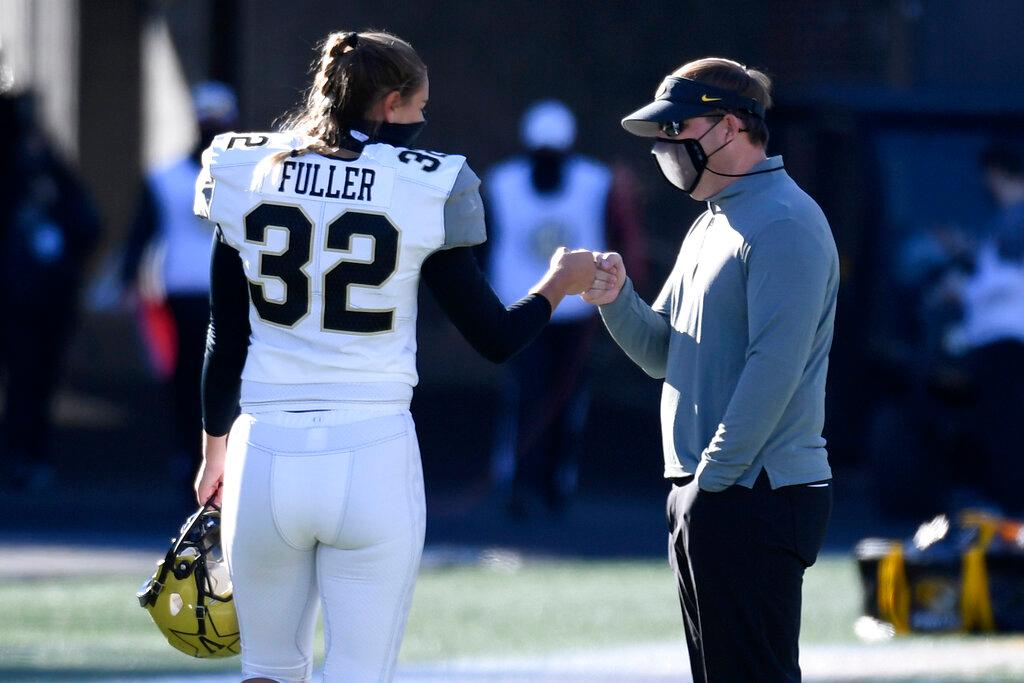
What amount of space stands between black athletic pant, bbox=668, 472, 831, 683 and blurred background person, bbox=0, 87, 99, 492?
7.44m

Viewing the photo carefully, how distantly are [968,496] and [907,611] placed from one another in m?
3.44

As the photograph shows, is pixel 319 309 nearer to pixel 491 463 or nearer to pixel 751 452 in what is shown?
pixel 751 452

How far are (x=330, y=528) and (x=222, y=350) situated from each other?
0.50m

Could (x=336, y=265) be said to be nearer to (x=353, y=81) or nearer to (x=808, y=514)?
(x=353, y=81)

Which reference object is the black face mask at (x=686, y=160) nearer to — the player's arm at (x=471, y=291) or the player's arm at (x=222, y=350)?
the player's arm at (x=471, y=291)

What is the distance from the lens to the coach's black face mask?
4.27 m

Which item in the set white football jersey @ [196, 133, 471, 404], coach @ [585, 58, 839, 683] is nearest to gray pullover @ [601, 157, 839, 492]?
coach @ [585, 58, 839, 683]

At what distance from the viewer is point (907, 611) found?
6754 millimetres

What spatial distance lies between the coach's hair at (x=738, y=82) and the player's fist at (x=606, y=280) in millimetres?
423

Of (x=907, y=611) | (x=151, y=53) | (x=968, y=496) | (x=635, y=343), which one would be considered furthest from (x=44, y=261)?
(x=635, y=343)

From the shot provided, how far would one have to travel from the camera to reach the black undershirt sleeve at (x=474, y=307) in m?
4.00

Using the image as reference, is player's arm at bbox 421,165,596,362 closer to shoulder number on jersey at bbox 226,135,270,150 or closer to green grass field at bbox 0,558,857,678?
shoulder number on jersey at bbox 226,135,270,150

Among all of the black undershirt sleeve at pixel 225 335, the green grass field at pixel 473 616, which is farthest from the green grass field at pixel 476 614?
the black undershirt sleeve at pixel 225 335

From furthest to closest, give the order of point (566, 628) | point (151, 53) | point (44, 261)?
point (151, 53) < point (44, 261) < point (566, 628)
